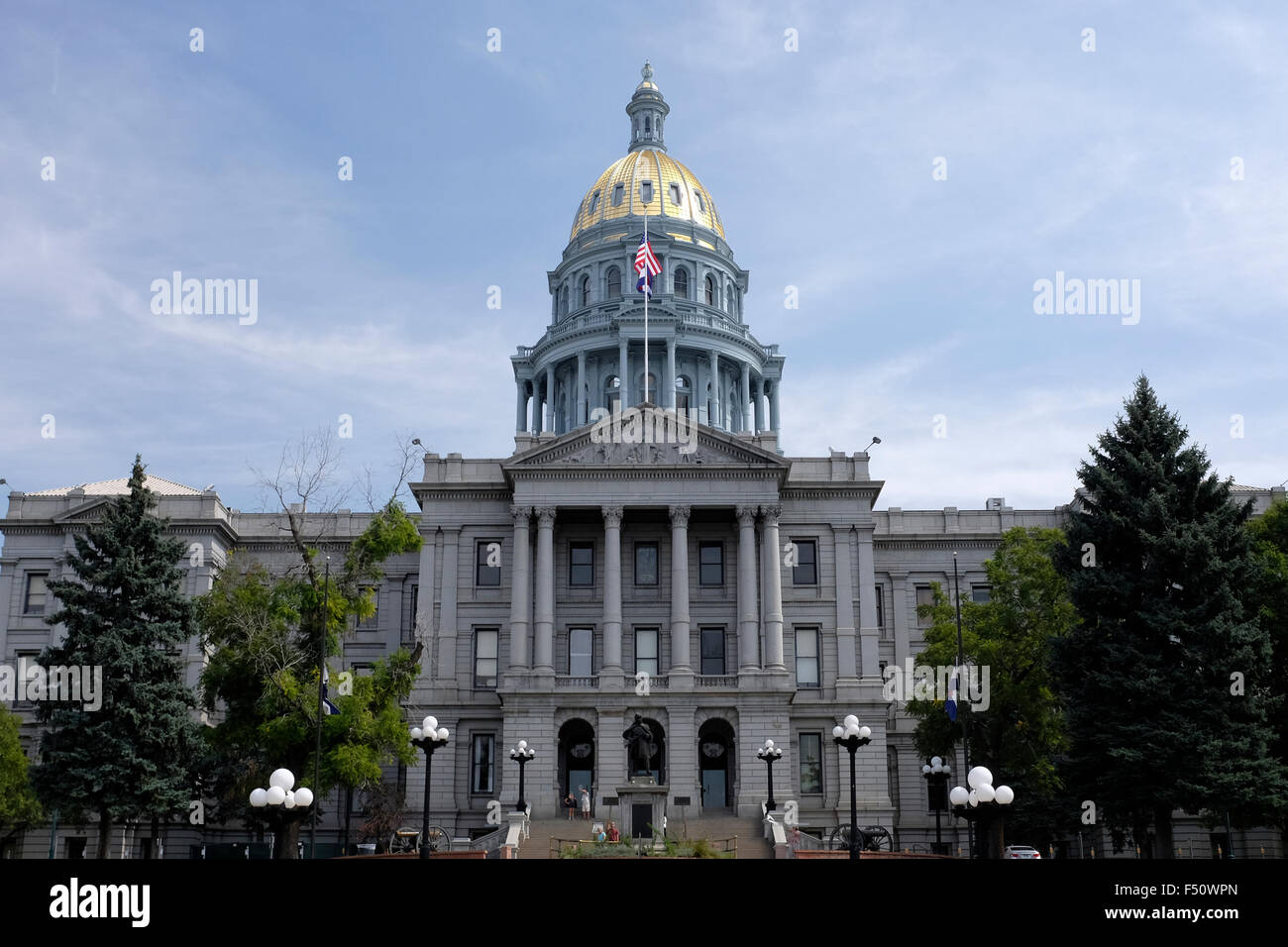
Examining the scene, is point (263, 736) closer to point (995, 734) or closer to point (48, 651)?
point (48, 651)

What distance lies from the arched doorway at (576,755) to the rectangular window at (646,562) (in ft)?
22.8

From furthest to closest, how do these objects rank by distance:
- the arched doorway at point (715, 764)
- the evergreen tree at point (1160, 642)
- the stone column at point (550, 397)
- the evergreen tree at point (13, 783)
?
the stone column at point (550, 397) → the arched doorway at point (715, 764) → the evergreen tree at point (13, 783) → the evergreen tree at point (1160, 642)

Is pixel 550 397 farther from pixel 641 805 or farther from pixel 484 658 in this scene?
pixel 641 805

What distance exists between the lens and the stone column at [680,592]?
174 ft

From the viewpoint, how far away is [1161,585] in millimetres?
38156

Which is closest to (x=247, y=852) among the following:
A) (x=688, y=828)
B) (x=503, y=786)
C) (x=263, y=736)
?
(x=503, y=786)

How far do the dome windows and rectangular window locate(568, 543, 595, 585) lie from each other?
31.8m

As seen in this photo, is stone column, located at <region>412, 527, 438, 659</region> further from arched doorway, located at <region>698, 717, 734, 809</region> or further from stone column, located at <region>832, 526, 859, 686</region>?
stone column, located at <region>832, 526, 859, 686</region>

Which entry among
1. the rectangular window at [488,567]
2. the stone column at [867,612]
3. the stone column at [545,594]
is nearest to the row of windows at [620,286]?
the rectangular window at [488,567]

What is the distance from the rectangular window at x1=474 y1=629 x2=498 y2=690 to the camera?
55.8 m

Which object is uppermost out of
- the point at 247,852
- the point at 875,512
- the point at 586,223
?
the point at 586,223

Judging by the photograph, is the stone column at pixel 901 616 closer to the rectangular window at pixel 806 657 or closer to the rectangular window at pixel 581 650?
the rectangular window at pixel 806 657

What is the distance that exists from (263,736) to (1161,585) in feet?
93.2

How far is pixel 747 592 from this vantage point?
53875 millimetres
